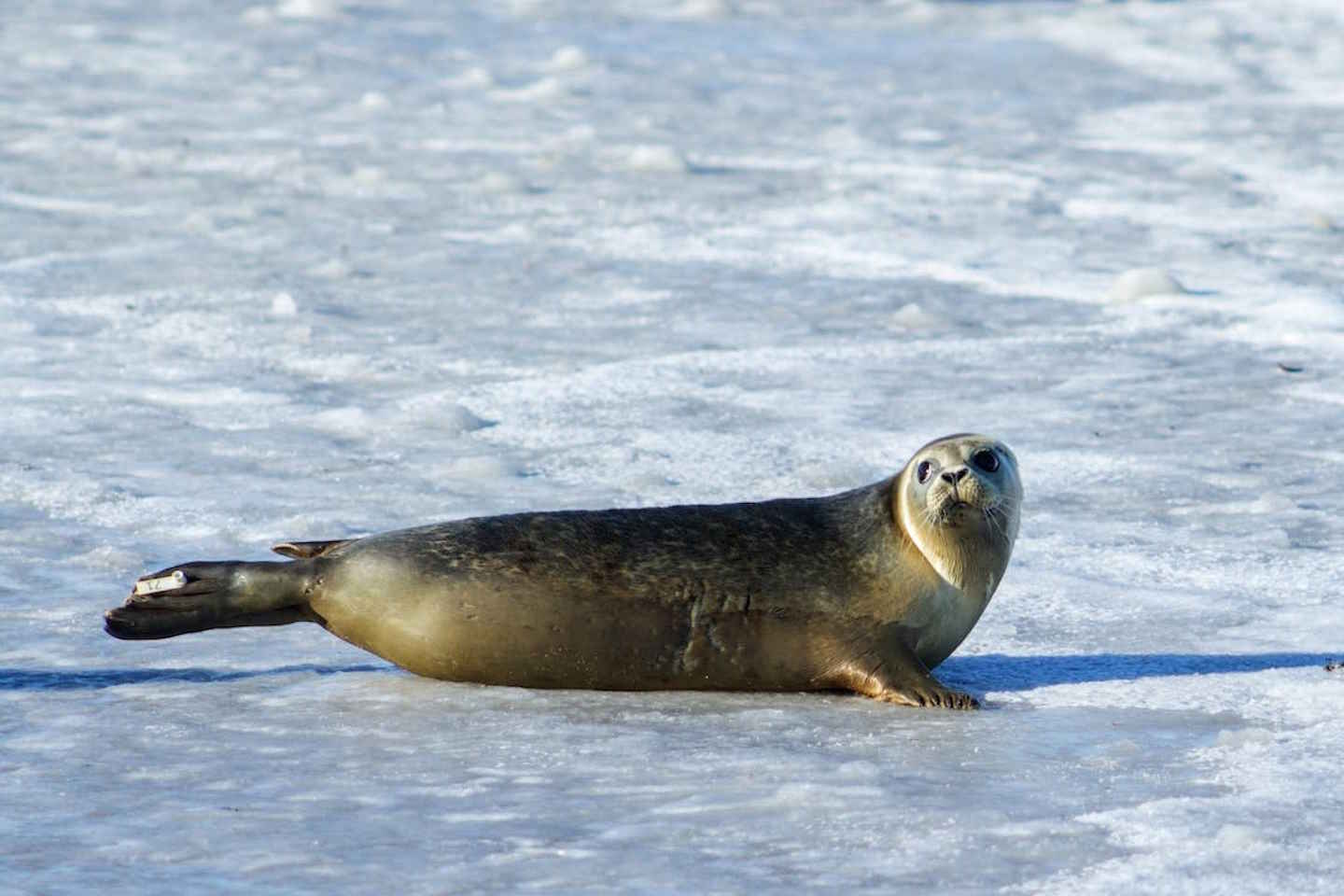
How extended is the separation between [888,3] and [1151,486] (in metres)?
10.1

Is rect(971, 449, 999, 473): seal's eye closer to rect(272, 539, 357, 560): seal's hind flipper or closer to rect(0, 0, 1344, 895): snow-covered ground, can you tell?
rect(0, 0, 1344, 895): snow-covered ground

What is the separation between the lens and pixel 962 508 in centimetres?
402

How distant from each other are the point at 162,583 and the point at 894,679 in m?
1.27

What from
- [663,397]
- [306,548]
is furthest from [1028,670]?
[663,397]

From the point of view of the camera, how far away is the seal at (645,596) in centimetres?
385

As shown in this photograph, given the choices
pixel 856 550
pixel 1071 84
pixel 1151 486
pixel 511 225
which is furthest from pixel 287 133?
pixel 856 550

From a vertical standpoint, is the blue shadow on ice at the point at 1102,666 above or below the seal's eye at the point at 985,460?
below

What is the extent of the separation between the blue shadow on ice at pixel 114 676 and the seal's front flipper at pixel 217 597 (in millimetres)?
73

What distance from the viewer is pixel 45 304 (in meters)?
7.32

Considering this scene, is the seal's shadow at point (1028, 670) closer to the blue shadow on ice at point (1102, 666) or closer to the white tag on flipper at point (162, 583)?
the blue shadow on ice at point (1102, 666)

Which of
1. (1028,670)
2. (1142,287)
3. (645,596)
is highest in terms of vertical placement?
(645,596)

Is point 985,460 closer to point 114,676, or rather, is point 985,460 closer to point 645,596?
point 645,596

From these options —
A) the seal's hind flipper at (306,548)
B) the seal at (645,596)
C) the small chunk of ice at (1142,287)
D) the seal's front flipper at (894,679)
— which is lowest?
the small chunk of ice at (1142,287)

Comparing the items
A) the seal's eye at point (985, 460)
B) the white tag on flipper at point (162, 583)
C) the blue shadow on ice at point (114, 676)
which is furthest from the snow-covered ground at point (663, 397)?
the seal's eye at point (985, 460)
